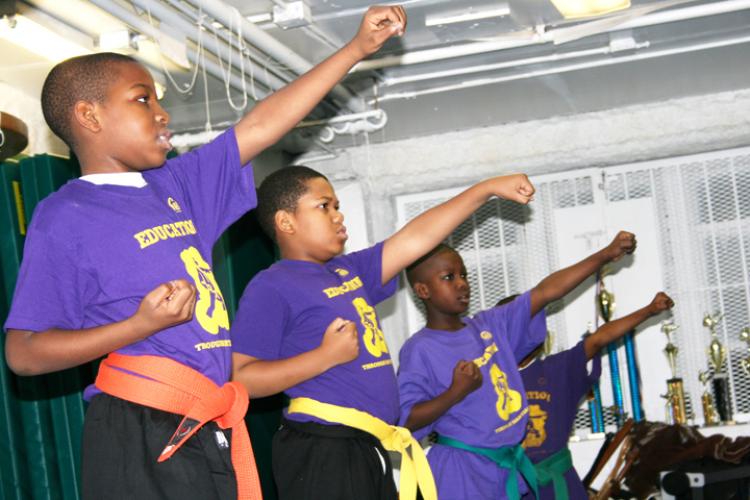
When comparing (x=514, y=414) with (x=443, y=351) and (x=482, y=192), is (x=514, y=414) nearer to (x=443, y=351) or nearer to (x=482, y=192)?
(x=443, y=351)

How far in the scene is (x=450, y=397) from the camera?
3.24 meters

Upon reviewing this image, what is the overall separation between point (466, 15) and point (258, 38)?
72 cm

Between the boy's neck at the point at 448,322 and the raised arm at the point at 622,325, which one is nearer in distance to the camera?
the boy's neck at the point at 448,322

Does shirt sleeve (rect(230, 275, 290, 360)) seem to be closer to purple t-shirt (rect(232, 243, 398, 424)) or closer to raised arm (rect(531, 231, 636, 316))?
purple t-shirt (rect(232, 243, 398, 424))

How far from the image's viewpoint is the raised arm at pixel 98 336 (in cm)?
156

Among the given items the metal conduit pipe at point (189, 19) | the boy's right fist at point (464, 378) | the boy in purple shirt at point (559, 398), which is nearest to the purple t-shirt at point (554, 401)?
the boy in purple shirt at point (559, 398)

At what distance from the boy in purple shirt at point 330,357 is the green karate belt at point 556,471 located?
1.19 metres

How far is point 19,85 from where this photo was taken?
3.65 meters

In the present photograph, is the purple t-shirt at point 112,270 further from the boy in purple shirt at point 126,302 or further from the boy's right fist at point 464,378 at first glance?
the boy's right fist at point 464,378

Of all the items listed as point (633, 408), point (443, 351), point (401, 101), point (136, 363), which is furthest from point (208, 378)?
point (633, 408)

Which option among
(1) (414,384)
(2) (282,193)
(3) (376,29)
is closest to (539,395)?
(1) (414,384)

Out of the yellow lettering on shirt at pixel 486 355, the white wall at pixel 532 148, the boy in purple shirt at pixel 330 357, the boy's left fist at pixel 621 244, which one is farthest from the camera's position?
the white wall at pixel 532 148

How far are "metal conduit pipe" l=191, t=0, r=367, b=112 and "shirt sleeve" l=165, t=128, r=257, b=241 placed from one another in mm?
1136

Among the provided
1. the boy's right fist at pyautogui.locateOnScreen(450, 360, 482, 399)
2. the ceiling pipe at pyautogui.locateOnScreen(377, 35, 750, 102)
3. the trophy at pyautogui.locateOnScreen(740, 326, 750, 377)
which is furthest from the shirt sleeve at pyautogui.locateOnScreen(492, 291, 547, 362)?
the trophy at pyautogui.locateOnScreen(740, 326, 750, 377)
